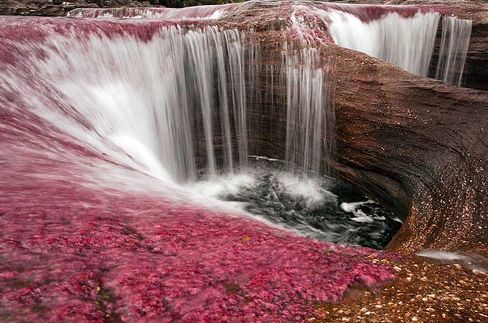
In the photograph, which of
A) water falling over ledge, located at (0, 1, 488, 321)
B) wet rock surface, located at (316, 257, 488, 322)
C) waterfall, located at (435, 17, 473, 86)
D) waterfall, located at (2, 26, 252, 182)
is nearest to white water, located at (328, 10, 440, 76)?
waterfall, located at (435, 17, 473, 86)

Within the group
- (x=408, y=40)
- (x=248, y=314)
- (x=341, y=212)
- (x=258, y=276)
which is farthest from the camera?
(x=408, y=40)

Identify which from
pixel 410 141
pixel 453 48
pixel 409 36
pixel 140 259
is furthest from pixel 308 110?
pixel 453 48

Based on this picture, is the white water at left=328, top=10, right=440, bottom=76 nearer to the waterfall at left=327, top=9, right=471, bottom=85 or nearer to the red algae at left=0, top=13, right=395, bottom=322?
the waterfall at left=327, top=9, right=471, bottom=85

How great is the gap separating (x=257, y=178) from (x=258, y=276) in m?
9.49

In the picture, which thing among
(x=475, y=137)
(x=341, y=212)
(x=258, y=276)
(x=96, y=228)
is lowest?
(x=341, y=212)

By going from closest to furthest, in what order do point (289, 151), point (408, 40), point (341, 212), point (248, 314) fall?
point (248, 314) < point (341, 212) < point (289, 151) < point (408, 40)

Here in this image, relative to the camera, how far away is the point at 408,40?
59.8 feet

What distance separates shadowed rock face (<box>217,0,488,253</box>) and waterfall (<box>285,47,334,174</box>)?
0.30 metres

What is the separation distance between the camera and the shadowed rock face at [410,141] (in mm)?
7223

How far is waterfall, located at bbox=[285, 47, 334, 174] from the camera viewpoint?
11.1 meters

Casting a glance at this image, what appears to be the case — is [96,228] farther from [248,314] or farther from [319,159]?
[319,159]

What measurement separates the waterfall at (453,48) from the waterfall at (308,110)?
34.9 feet

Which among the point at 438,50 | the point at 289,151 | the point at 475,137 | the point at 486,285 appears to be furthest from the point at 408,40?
the point at 486,285

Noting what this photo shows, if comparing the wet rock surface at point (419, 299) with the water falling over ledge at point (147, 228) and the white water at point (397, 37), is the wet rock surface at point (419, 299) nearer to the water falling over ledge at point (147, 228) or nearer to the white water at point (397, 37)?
the water falling over ledge at point (147, 228)
